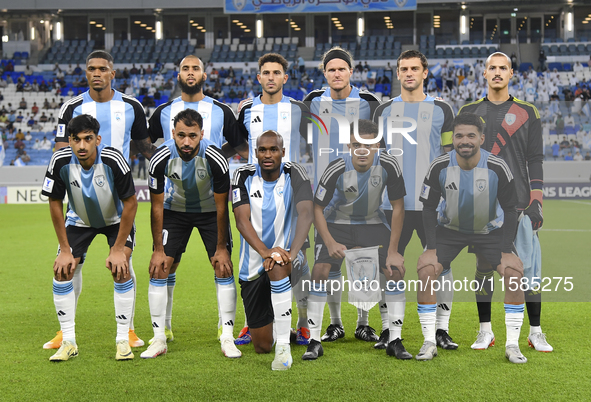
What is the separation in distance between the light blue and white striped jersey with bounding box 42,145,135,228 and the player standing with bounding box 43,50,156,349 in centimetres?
53

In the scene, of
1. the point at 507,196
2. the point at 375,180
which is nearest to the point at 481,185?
the point at 507,196

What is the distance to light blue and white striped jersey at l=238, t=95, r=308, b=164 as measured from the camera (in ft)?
16.1

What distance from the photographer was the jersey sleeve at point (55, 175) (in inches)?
165

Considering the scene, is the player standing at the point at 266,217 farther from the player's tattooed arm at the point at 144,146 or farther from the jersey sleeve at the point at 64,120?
the jersey sleeve at the point at 64,120

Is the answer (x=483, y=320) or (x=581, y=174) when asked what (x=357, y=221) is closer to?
(x=483, y=320)

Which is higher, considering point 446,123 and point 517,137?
point 446,123

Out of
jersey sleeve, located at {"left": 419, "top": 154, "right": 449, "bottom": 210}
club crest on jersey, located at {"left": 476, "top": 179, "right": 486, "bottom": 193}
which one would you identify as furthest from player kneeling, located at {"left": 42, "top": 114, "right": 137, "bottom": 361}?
club crest on jersey, located at {"left": 476, "top": 179, "right": 486, "bottom": 193}

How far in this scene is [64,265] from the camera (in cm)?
423

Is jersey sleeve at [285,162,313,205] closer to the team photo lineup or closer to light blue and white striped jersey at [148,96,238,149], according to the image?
the team photo lineup

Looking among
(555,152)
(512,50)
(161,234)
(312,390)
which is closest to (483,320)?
(312,390)

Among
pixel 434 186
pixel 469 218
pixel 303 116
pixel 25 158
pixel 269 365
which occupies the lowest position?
pixel 269 365

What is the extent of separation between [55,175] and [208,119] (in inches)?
49.9

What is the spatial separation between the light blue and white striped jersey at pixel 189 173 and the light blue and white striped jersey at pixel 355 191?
0.72m

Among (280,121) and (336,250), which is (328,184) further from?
(280,121)
